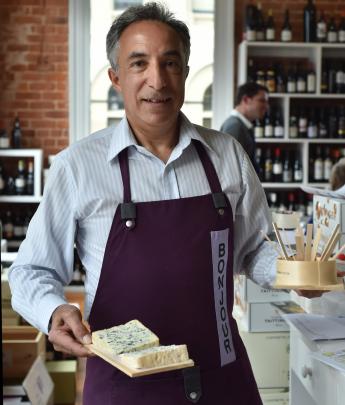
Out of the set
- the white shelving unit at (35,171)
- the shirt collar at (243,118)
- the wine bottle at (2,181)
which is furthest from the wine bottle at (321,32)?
the wine bottle at (2,181)

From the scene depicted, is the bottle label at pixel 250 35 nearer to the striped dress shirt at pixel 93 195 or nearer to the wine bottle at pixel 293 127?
the wine bottle at pixel 293 127

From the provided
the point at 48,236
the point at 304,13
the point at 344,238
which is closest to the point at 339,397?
the point at 344,238

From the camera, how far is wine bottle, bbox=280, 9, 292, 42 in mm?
6441

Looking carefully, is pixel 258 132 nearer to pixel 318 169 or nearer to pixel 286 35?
pixel 318 169

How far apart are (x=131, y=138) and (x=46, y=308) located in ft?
1.42

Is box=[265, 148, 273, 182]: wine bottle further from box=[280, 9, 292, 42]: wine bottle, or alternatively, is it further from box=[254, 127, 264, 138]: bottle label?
box=[280, 9, 292, 42]: wine bottle

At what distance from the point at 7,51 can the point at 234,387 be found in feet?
18.5

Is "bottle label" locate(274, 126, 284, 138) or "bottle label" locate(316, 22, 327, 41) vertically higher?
"bottle label" locate(316, 22, 327, 41)

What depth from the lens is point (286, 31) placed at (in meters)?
6.45

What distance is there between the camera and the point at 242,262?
5.93 feet

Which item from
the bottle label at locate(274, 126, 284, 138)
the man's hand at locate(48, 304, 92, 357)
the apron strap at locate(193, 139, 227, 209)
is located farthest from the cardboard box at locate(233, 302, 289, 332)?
the bottle label at locate(274, 126, 284, 138)

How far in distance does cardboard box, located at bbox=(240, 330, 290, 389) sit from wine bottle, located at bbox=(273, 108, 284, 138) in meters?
3.51

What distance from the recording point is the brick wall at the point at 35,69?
6.64m

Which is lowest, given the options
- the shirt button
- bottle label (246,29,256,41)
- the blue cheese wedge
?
the shirt button
